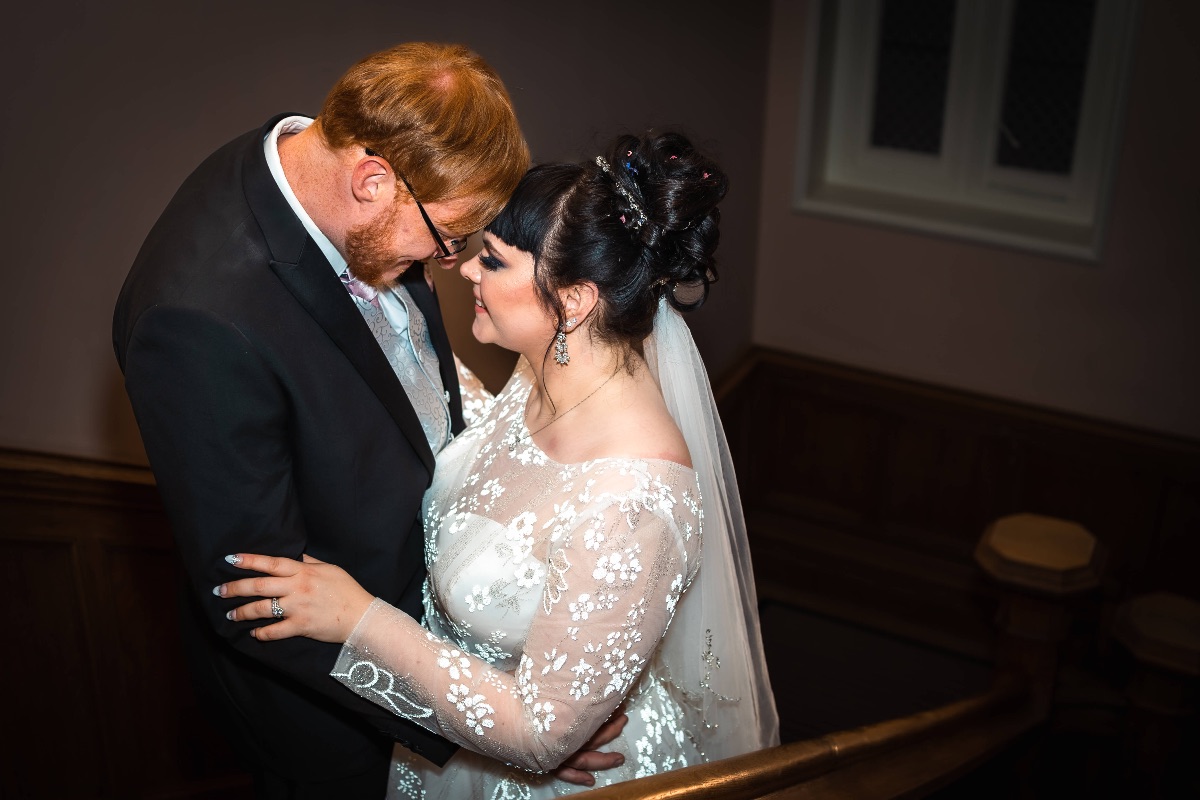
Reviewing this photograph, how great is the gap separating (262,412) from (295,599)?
0.34 metres

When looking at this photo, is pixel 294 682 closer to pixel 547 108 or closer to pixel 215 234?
pixel 215 234

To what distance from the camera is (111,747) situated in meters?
3.18

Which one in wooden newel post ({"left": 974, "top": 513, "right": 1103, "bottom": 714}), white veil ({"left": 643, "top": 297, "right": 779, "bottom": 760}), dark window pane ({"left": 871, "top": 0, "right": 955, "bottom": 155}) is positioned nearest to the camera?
white veil ({"left": 643, "top": 297, "right": 779, "bottom": 760})

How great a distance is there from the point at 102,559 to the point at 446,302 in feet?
3.81

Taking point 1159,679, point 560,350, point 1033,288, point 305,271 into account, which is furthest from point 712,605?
point 1033,288

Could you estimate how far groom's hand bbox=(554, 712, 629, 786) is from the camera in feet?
7.79

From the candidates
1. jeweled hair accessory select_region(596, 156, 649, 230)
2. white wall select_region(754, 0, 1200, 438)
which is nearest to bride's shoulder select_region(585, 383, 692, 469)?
jeweled hair accessory select_region(596, 156, 649, 230)

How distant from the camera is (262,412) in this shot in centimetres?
192

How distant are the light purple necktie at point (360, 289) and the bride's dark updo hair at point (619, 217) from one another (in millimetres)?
279

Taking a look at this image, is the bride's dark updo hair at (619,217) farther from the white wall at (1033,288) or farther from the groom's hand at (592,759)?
the white wall at (1033,288)

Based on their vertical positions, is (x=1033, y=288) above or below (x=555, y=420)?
below

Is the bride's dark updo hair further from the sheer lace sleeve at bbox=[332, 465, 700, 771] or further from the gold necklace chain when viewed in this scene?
the sheer lace sleeve at bbox=[332, 465, 700, 771]

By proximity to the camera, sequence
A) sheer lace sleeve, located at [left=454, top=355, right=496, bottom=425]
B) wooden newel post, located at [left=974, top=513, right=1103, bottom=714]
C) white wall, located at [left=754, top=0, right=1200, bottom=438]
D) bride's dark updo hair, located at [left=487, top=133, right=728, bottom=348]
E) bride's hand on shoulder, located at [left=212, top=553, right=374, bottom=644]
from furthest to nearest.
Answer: white wall, located at [left=754, top=0, right=1200, bottom=438], wooden newel post, located at [left=974, top=513, right=1103, bottom=714], sheer lace sleeve, located at [left=454, top=355, right=496, bottom=425], bride's dark updo hair, located at [left=487, top=133, right=728, bottom=348], bride's hand on shoulder, located at [left=212, top=553, right=374, bottom=644]

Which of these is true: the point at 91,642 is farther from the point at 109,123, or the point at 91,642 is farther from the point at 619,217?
the point at 619,217
